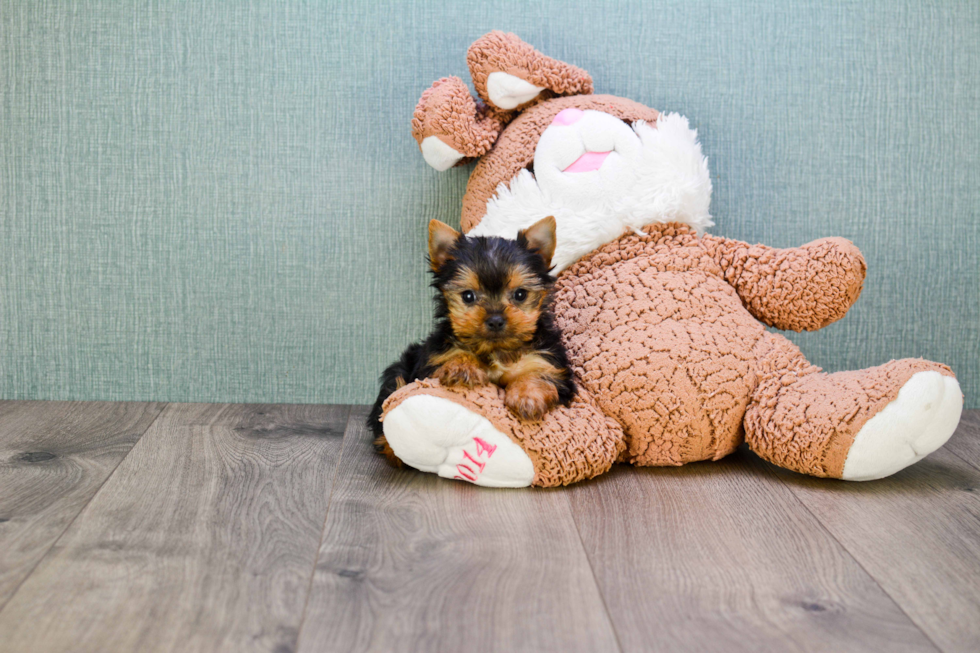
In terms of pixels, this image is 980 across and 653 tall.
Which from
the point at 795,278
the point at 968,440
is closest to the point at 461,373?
the point at 795,278

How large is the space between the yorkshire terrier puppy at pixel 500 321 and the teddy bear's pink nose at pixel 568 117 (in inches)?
14.3

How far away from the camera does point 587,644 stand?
1.06 metres

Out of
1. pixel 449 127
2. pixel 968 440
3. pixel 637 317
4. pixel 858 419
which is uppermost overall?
pixel 449 127

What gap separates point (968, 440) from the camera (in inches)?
80.7

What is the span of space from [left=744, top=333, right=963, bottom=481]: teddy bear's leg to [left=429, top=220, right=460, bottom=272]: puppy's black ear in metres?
0.76

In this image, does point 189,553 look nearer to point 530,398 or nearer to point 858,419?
point 530,398

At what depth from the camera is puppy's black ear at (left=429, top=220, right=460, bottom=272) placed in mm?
1655

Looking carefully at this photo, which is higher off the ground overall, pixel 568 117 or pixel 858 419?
pixel 568 117

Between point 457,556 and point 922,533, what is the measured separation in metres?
0.87

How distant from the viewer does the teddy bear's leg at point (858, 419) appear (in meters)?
1.57

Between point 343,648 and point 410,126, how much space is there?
1.57 meters

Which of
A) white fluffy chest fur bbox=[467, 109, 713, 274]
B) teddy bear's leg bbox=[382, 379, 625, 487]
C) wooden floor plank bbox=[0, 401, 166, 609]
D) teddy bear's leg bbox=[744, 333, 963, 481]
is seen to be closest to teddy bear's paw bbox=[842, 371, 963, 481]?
teddy bear's leg bbox=[744, 333, 963, 481]

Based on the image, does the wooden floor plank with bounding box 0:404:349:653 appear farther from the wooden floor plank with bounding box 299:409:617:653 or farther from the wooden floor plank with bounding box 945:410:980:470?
the wooden floor plank with bounding box 945:410:980:470

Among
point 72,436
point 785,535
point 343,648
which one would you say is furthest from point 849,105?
point 72,436
